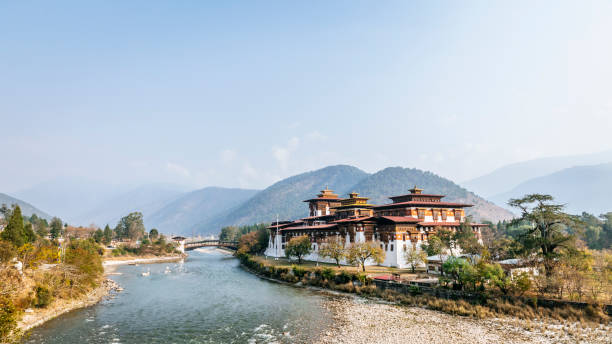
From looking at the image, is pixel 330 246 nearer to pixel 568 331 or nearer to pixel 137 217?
pixel 568 331

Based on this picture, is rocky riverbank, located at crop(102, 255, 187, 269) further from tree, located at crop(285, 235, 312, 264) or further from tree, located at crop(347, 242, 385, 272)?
tree, located at crop(347, 242, 385, 272)

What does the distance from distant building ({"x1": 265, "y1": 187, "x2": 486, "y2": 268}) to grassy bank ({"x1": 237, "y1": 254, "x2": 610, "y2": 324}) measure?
15.3m

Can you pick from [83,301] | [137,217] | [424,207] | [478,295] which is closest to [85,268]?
[83,301]

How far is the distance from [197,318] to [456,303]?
27.6m

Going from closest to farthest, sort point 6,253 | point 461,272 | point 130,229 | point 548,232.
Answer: point 6,253
point 461,272
point 548,232
point 130,229

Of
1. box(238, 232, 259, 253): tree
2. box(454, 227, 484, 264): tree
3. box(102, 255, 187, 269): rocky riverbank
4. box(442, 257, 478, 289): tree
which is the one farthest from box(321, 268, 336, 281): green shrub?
box(102, 255, 187, 269): rocky riverbank

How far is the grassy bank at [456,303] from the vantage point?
3291 cm

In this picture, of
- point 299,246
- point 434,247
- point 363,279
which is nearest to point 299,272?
point 299,246

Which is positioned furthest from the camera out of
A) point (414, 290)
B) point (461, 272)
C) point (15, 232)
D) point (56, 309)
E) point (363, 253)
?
point (363, 253)

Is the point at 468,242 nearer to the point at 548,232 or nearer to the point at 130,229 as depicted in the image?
the point at 548,232

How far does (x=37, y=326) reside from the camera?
1347 inches

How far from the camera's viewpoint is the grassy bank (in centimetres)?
3291

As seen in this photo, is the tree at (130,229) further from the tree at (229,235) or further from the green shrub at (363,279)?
the green shrub at (363,279)

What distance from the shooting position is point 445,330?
106 ft
